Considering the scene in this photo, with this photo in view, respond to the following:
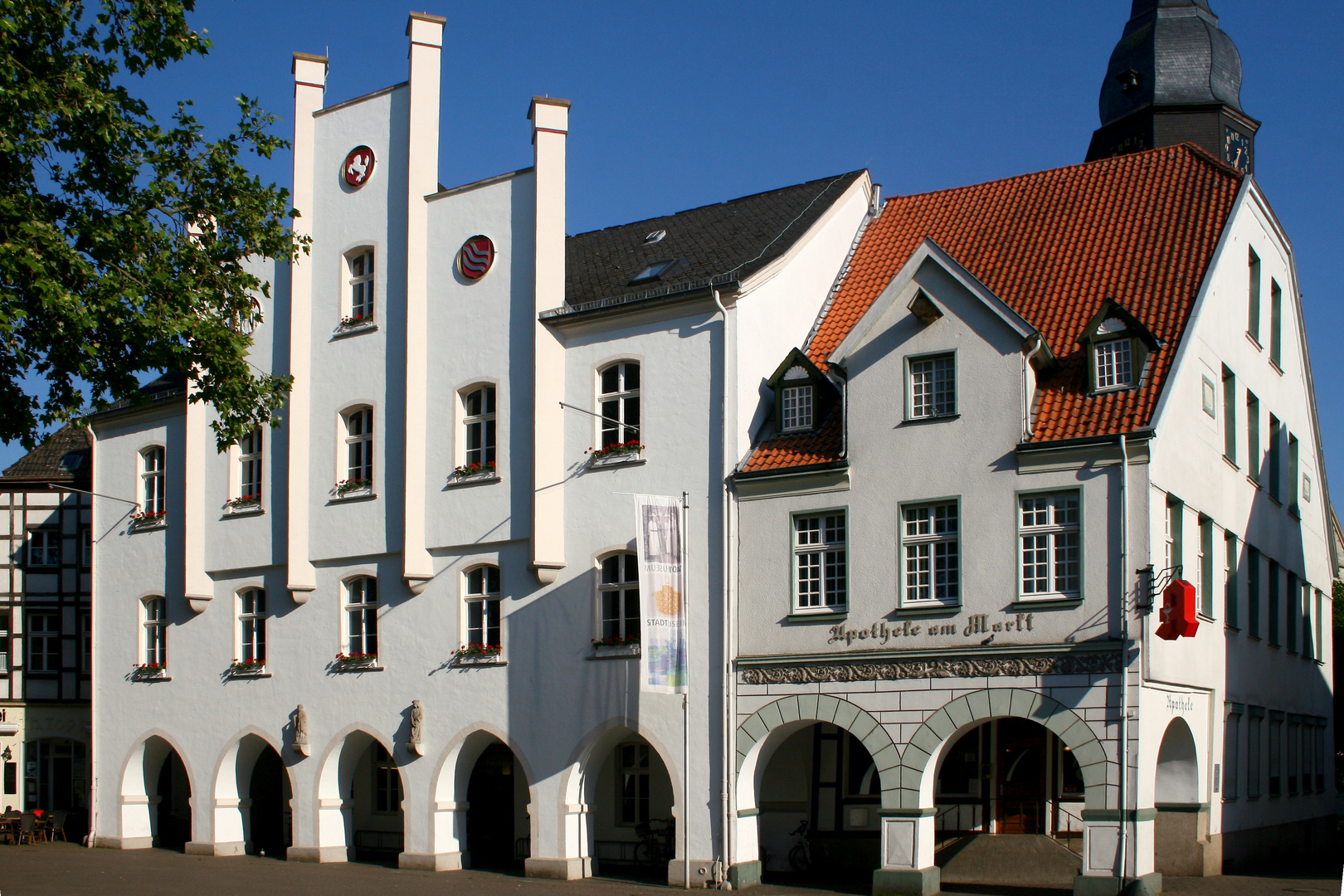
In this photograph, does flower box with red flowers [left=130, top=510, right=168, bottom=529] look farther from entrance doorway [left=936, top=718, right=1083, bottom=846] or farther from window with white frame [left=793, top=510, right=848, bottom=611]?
entrance doorway [left=936, top=718, right=1083, bottom=846]

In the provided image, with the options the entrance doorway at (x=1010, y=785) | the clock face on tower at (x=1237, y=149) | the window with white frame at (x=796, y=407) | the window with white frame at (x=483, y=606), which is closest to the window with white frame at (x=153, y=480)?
the window with white frame at (x=483, y=606)

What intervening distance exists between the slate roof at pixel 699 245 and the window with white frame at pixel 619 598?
405 centimetres

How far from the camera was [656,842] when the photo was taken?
24.4 meters

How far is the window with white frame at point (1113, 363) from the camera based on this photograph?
2062cm

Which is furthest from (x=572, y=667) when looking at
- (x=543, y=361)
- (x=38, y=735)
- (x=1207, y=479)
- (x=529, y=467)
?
(x=38, y=735)

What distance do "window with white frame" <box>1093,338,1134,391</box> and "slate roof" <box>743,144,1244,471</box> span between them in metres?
0.24

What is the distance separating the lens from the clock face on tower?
3432 centimetres

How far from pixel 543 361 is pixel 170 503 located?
10326 millimetres

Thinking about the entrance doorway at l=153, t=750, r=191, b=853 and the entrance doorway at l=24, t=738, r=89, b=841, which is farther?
the entrance doorway at l=24, t=738, r=89, b=841

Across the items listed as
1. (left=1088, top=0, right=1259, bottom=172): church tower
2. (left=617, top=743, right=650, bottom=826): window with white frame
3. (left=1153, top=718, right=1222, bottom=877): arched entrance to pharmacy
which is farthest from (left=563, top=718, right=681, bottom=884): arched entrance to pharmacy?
(left=1088, top=0, right=1259, bottom=172): church tower

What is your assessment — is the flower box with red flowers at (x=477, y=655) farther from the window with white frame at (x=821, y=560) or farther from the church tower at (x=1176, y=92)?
the church tower at (x=1176, y=92)

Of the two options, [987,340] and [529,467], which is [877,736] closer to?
[987,340]

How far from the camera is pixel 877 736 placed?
2109 centimetres

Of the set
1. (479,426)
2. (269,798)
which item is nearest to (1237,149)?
(479,426)
